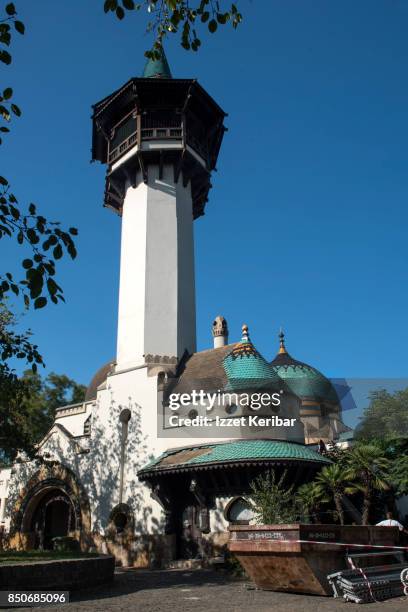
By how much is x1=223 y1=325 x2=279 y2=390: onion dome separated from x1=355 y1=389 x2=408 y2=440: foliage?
22.3 m

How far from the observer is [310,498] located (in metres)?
18.0

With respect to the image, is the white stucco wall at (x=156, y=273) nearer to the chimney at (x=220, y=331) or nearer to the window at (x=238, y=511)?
the chimney at (x=220, y=331)

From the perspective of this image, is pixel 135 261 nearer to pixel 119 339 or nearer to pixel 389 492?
pixel 119 339

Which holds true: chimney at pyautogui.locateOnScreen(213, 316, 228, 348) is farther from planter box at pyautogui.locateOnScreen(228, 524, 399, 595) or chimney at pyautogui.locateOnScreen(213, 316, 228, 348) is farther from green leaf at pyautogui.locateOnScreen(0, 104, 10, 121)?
green leaf at pyautogui.locateOnScreen(0, 104, 10, 121)

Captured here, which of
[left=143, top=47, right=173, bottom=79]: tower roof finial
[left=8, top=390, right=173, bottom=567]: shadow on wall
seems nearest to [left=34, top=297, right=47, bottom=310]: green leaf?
[left=8, top=390, right=173, bottom=567]: shadow on wall

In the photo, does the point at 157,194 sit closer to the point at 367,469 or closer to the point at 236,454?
the point at 236,454

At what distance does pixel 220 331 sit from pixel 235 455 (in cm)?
1511

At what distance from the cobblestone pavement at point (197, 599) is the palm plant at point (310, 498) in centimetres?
355

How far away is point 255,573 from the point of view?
12508 millimetres

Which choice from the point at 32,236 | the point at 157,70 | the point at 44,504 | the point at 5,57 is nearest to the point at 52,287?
the point at 32,236

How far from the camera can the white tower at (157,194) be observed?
87.6 feet

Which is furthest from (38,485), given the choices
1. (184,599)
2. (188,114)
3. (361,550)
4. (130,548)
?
(188,114)

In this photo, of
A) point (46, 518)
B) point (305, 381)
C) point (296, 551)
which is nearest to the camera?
point (296, 551)

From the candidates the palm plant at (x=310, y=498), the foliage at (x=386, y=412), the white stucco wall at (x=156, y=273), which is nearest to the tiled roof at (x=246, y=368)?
the white stucco wall at (x=156, y=273)
